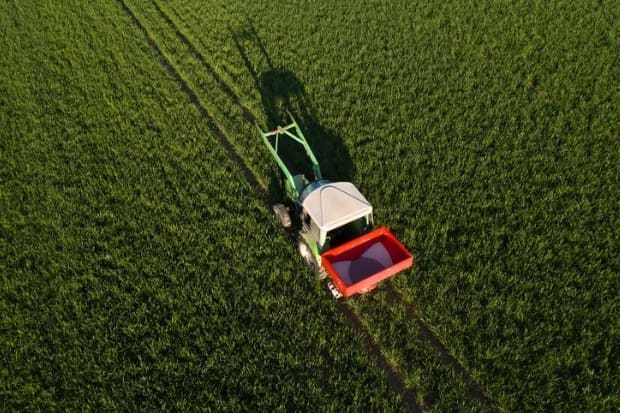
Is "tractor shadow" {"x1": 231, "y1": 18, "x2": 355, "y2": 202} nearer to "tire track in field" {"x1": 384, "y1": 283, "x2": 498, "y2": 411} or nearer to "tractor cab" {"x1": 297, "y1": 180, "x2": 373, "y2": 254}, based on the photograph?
"tractor cab" {"x1": 297, "y1": 180, "x2": 373, "y2": 254}

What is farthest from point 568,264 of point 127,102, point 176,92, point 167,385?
point 127,102

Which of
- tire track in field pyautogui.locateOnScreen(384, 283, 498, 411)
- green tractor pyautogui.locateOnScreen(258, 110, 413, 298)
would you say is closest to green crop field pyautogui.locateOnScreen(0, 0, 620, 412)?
tire track in field pyautogui.locateOnScreen(384, 283, 498, 411)

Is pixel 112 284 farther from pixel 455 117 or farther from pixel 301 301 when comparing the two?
pixel 455 117

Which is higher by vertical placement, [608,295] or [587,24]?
[587,24]

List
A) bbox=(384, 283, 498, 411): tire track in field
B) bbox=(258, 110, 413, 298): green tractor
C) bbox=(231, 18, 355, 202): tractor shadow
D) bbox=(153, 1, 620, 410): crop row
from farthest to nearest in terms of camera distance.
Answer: bbox=(231, 18, 355, 202): tractor shadow < bbox=(258, 110, 413, 298): green tractor < bbox=(153, 1, 620, 410): crop row < bbox=(384, 283, 498, 411): tire track in field

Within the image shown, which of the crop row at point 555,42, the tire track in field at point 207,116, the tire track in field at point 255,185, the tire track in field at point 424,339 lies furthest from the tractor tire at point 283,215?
the crop row at point 555,42

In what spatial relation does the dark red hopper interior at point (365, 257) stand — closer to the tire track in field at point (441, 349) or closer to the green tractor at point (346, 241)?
the green tractor at point (346, 241)

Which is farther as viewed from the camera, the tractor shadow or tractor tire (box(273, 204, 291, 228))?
the tractor shadow
